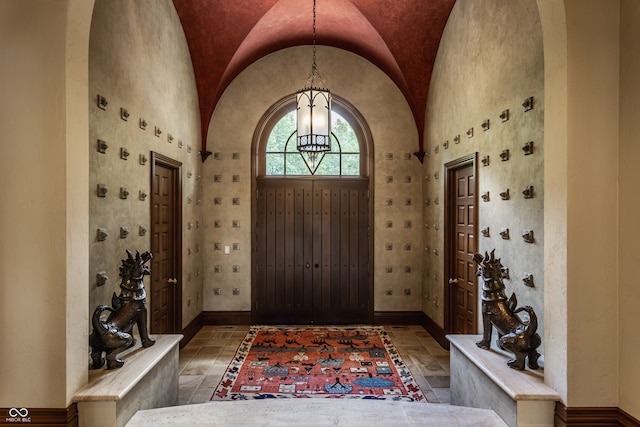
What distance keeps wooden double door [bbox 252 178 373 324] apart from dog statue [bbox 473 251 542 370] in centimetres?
334

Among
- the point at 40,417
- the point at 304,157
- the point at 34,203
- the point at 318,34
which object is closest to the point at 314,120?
the point at 304,157

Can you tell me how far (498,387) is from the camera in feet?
8.13

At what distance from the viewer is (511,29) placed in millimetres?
3387

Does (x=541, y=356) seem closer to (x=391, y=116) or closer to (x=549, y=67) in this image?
(x=549, y=67)

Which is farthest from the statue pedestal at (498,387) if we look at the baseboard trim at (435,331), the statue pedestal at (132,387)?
the statue pedestal at (132,387)

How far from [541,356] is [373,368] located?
1.97m

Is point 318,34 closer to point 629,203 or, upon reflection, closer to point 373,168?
point 373,168

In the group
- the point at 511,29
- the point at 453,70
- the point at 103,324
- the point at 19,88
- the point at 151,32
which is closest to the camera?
the point at 19,88

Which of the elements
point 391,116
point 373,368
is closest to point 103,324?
point 373,368

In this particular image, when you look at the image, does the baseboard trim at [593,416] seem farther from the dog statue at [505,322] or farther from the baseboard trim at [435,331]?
the baseboard trim at [435,331]

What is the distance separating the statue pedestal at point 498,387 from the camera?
2248mm

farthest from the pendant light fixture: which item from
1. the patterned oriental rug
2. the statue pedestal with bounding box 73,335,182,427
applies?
the statue pedestal with bounding box 73,335,182,427

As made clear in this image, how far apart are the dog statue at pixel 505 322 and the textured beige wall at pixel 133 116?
2911 mm

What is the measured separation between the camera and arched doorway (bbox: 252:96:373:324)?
246 inches
